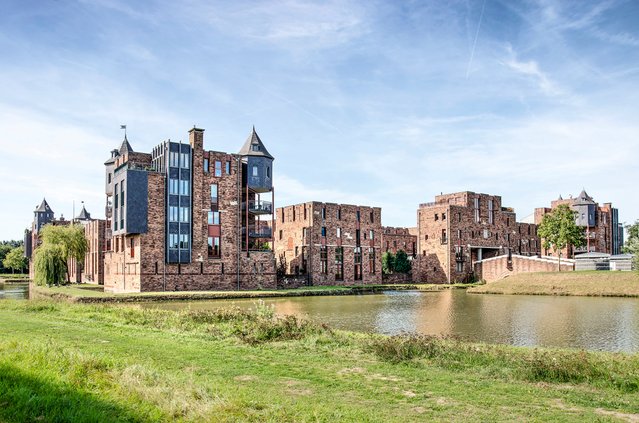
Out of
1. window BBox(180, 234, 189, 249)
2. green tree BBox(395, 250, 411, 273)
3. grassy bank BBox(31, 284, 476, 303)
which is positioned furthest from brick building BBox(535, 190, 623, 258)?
window BBox(180, 234, 189, 249)

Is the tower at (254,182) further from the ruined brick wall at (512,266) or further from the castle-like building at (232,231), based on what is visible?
the ruined brick wall at (512,266)

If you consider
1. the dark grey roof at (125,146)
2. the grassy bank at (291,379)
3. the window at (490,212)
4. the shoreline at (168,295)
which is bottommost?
the shoreline at (168,295)

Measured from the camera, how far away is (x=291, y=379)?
1248cm

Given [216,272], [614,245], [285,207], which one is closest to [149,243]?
[216,272]

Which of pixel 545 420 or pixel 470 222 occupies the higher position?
pixel 470 222

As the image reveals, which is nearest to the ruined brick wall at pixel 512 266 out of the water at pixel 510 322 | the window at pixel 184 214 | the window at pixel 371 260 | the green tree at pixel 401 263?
the green tree at pixel 401 263

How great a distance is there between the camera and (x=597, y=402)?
10789mm

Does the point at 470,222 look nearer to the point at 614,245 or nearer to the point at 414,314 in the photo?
the point at 614,245

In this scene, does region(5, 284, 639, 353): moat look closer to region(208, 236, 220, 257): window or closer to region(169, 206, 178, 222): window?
region(208, 236, 220, 257): window

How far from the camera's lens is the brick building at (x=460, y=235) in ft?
256

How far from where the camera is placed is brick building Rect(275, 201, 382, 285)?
69.7m

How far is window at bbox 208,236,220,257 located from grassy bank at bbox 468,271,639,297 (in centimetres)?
2595

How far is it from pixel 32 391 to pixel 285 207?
6658 centimetres

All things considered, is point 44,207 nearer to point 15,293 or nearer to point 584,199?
point 15,293
